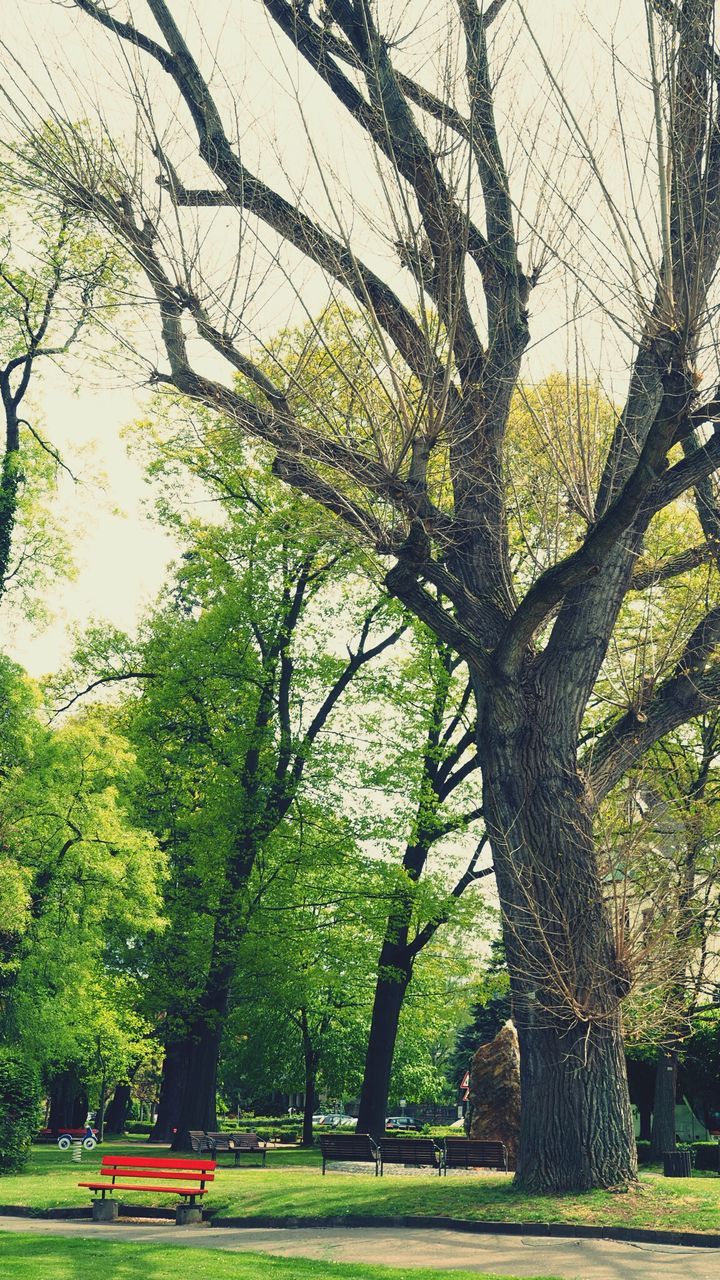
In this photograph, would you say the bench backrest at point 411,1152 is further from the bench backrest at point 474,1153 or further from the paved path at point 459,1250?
the paved path at point 459,1250

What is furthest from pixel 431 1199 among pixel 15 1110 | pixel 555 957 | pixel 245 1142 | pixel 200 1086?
pixel 200 1086

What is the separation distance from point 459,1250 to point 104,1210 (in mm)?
5795

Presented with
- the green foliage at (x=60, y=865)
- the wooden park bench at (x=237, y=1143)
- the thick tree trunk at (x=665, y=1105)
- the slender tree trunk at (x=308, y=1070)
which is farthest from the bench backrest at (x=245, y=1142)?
the slender tree trunk at (x=308, y=1070)

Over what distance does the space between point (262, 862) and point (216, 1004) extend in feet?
10.3

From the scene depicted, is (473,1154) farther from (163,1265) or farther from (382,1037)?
(163,1265)

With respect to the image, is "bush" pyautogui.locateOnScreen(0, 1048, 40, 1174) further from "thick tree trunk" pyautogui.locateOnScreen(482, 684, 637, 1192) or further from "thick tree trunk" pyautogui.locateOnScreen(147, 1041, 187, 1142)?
"thick tree trunk" pyautogui.locateOnScreen(147, 1041, 187, 1142)

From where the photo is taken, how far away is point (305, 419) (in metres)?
13.5

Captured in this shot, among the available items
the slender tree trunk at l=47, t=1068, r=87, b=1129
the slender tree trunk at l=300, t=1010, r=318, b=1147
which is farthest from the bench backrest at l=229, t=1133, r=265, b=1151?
the slender tree trunk at l=47, t=1068, r=87, b=1129

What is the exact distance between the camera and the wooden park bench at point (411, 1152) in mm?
18625

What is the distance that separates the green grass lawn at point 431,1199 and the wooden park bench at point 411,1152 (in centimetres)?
164

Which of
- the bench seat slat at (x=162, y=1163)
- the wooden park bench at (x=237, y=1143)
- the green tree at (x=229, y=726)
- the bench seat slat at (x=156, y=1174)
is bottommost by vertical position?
the bench seat slat at (x=156, y=1174)

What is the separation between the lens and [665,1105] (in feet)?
79.3

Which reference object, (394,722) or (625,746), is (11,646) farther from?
(625,746)

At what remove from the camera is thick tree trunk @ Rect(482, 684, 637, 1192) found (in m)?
12.4
